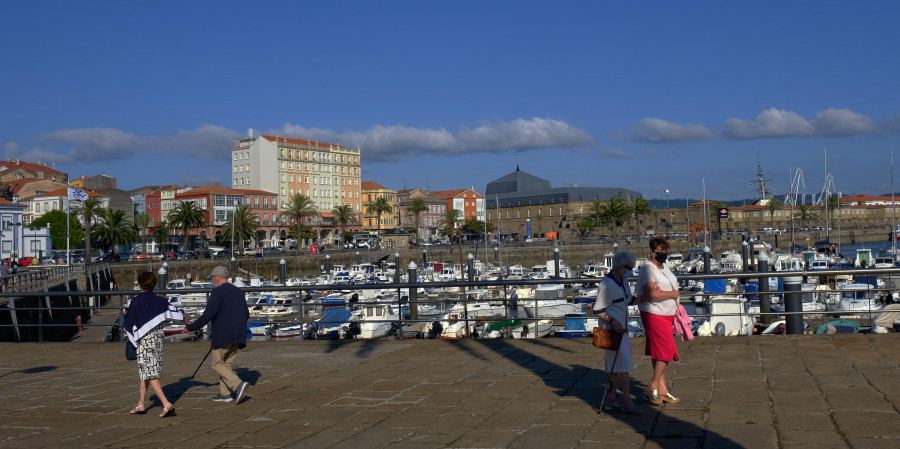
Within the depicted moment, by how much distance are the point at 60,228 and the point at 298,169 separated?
44.5 metres

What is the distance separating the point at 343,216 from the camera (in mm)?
115062

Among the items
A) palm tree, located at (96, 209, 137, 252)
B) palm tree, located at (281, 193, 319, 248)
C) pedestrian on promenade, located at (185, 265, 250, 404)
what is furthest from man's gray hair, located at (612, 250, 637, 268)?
palm tree, located at (281, 193, 319, 248)

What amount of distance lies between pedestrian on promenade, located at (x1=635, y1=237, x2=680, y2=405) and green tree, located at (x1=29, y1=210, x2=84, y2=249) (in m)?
86.1

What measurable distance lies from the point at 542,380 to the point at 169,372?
5568mm

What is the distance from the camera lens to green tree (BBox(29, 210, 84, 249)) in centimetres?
8462

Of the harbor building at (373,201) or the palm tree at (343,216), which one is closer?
the palm tree at (343,216)

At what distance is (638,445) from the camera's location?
21.8 ft

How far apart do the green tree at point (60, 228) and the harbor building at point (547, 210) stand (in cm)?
7258

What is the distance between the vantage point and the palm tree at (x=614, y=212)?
129 m

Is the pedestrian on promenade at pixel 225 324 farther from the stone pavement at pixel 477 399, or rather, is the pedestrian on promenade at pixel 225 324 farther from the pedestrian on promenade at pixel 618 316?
the pedestrian on promenade at pixel 618 316

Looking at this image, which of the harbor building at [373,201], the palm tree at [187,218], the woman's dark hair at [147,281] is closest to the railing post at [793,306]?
the woman's dark hair at [147,281]

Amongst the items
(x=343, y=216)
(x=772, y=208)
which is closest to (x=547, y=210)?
(x=772, y=208)

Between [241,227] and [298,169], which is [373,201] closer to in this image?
[298,169]

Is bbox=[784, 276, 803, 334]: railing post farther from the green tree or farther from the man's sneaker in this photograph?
the green tree
